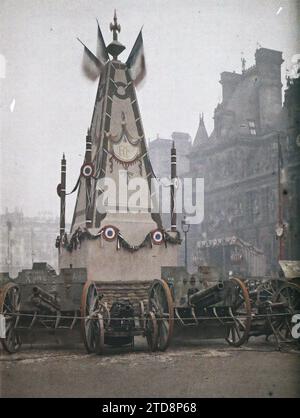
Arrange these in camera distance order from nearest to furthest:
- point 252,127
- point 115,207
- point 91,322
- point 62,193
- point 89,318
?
point 89,318 < point 91,322 < point 115,207 < point 62,193 < point 252,127

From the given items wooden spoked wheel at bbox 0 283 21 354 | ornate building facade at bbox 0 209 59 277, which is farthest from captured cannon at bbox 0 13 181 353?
ornate building facade at bbox 0 209 59 277

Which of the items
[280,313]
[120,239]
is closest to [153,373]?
[280,313]

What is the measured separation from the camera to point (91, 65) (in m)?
15.6

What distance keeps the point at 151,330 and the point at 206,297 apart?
1.41 m

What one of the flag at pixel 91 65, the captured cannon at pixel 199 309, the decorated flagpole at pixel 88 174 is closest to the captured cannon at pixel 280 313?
the captured cannon at pixel 199 309

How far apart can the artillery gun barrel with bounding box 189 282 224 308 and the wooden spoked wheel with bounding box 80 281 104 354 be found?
220 centimetres

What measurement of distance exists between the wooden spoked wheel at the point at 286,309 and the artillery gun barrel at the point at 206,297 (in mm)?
1362

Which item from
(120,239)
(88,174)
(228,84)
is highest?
(228,84)

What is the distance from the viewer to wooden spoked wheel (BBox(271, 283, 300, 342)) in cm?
1025

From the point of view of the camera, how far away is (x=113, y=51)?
1627 cm

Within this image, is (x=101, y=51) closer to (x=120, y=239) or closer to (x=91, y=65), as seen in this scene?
(x=91, y=65)
